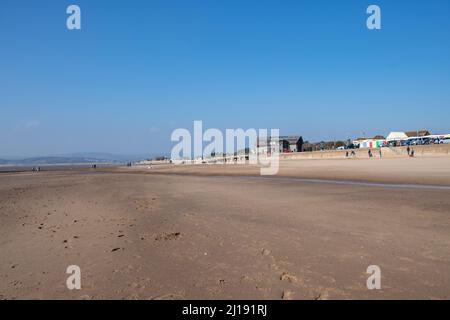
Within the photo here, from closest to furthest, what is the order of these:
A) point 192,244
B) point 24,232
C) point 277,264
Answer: point 277,264 → point 192,244 → point 24,232

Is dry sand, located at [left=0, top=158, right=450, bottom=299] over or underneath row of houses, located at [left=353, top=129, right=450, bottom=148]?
underneath

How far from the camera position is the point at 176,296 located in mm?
4195

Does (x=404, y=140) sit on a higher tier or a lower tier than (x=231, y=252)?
higher

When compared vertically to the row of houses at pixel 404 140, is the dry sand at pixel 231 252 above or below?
below

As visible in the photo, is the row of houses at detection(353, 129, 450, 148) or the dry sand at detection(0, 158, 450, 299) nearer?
the dry sand at detection(0, 158, 450, 299)

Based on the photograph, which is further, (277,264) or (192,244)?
(192,244)

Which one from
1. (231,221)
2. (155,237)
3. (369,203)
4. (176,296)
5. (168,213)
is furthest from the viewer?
(369,203)

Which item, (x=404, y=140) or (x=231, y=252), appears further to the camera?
(x=404, y=140)

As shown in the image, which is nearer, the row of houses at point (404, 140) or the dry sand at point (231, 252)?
the dry sand at point (231, 252)
